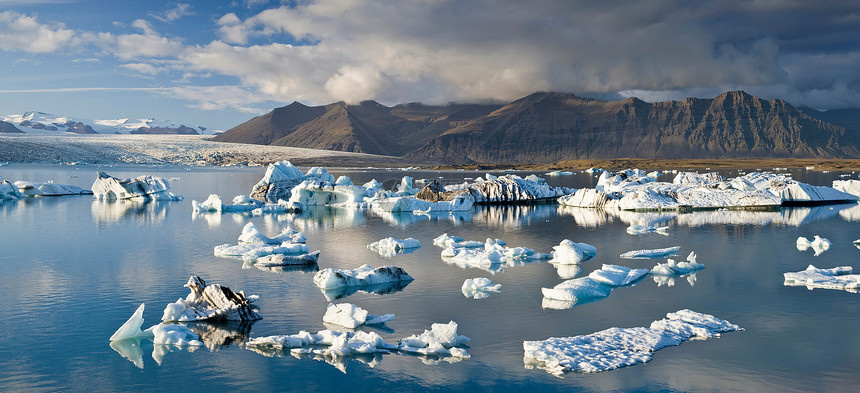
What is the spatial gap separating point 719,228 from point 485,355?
18494 mm

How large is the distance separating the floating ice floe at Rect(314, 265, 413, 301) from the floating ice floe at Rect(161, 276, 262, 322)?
206 cm

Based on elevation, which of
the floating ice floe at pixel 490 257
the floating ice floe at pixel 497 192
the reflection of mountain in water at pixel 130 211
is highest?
the floating ice floe at pixel 497 192

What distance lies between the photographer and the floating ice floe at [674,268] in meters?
15.0

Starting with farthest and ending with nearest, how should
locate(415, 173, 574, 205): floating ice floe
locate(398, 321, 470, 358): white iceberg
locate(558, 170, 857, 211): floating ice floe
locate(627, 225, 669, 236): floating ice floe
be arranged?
1. locate(415, 173, 574, 205): floating ice floe
2. locate(558, 170, 857, 211): floating ice floe
3. locate(627, 225, 669, 236): floating ice floe
4. locate(398, 321, 470, 358): white iceberg

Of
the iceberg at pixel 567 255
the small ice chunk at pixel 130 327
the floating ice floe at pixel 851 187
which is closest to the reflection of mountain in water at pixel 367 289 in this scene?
the small ice chunk at pixel 130 327

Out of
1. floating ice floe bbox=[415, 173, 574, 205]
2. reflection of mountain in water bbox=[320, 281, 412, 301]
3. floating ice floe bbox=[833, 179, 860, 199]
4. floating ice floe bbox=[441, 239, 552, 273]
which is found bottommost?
reflection of mountain in water bbox=[320, 281, 412, 301]

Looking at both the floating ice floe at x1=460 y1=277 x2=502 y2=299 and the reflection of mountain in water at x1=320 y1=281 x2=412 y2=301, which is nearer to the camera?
the reflection of mountain in water at x1=320 y1=281 x2=412 y2=301

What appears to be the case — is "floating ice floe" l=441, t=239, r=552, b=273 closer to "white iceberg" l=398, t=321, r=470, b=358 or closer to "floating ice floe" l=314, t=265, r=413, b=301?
"floating ice floe" l=314, t=265, r=413, b=301

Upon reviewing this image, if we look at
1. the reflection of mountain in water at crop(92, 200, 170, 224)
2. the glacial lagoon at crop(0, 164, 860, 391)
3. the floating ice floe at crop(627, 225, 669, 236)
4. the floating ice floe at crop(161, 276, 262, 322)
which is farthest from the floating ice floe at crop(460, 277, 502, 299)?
the reflection of mountain in water at crop(92, 200, 170, 224)

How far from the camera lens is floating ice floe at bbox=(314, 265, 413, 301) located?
43.6ft

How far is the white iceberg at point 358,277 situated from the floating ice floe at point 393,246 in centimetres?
389

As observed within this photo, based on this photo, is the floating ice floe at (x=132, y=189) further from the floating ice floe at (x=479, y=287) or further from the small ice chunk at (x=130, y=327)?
the small ice chunk at (x=130, y=327)

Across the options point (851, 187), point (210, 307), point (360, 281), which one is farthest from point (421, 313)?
point (851, 187)

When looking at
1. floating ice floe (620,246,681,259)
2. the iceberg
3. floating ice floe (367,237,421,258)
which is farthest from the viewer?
floating ice floe (367,237,421,258)
